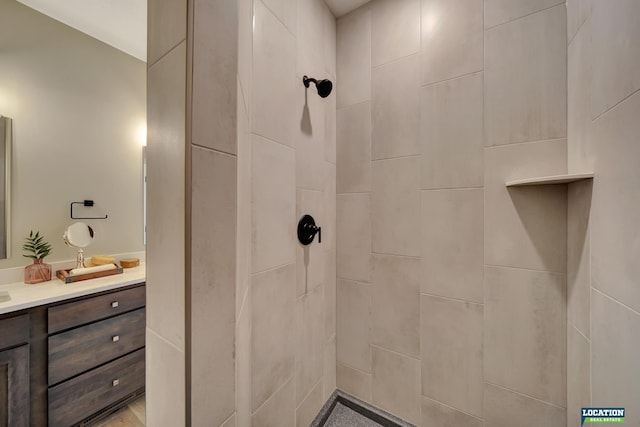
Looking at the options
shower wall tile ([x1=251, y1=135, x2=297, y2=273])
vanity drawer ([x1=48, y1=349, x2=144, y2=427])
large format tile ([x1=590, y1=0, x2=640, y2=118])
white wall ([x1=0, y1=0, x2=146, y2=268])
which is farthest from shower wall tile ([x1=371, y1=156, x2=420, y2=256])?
white wall ([x1=0, y1=0, x2=146, y2=268])

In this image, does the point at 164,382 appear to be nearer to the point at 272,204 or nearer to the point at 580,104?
the point at 272,204

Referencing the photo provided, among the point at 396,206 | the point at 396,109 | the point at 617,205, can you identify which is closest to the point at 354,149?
the point at 396,109

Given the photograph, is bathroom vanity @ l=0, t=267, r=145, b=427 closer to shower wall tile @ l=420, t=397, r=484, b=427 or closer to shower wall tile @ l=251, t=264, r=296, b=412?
shower wall tile @ l=251, t=264, r=296, b=412

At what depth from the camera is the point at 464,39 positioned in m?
1.07

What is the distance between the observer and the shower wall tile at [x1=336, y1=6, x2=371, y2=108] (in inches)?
52.6

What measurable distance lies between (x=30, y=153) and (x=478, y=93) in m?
2.51

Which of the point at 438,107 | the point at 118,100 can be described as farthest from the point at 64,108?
the point at 438,107

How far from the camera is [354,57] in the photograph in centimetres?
138

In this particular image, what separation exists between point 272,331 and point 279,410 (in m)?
0.34

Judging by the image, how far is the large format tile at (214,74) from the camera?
0.36 meters

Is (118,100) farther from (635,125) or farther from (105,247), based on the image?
(635,125)

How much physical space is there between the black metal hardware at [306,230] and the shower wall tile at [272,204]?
6 centimetres

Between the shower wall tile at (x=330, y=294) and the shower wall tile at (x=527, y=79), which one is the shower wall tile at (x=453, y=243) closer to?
the shower wall tile at (x=527, y=79)

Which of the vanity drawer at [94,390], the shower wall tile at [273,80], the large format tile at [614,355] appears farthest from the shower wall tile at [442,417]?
the vanity drawer at [94,390]
